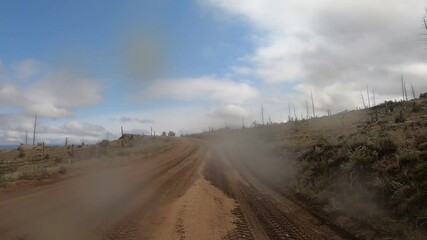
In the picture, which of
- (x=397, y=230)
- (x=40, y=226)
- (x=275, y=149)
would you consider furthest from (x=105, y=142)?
(x=397, y=230)

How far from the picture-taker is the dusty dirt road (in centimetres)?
834

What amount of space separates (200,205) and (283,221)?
298cm

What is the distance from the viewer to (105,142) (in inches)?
1994

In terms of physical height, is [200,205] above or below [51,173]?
below

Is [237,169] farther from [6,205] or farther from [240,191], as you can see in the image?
[6,205]

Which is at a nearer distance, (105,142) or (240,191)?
(240,191)

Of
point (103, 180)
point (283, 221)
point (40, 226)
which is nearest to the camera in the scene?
point (40, 226)

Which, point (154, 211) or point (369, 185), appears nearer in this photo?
point (369, 185)

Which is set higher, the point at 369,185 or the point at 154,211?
the point at 369,185

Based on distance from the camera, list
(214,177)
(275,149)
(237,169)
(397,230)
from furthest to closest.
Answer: (275,149) < (237,169) < (214,177) < (397,230)

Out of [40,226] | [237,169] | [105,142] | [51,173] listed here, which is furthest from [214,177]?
[105,142]

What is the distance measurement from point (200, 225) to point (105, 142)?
4406cm

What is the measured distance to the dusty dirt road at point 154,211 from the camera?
27.4 ft

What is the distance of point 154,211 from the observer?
10.6 meters
